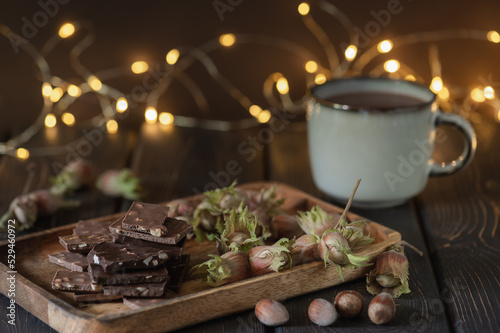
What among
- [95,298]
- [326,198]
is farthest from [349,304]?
[326,198]

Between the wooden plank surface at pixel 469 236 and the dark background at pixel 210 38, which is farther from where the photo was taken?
the dark background at pixel 210 38

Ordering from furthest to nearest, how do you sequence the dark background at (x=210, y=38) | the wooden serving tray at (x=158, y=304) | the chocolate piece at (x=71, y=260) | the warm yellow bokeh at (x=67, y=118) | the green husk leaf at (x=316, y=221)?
the warm yellow bokeh at (x=67, y=118) < the dark background at (x=210, y=38) < the green husk leaf at (x=316, y=221) < the chocolate piece at (x=71, y=260) < the wooden serving tray at (x=158, y=304)

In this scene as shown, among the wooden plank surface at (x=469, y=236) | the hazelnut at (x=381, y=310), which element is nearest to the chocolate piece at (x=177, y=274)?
the hazelnut at (x=381, y=310)

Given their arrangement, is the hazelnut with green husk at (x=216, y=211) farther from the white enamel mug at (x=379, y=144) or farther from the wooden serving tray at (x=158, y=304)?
the white enamel mug at (x=379, y=144)

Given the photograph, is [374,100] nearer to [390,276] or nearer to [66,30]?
[390,276]

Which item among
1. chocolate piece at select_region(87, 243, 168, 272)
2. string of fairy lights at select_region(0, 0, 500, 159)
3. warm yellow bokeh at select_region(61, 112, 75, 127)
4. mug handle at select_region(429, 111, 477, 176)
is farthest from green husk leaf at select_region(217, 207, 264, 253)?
warm yellow bokeh at select_region(61, 112, 75, 127)

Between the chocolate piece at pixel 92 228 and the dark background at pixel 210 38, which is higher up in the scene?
the dark background at pixel 210 38

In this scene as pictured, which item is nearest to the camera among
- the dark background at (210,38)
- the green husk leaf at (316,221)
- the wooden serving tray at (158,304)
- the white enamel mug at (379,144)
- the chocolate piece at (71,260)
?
the wooden serving tray at (158,304)

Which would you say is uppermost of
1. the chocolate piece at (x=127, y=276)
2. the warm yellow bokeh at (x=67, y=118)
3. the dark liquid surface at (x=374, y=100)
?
the warm yellow bokeh at (x=67, y=118)
